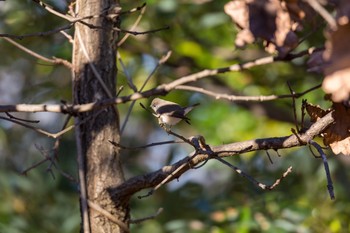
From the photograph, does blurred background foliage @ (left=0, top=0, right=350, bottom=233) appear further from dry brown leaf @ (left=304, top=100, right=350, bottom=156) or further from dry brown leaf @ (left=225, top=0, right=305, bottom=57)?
dry brown leaf @ (left=225, top=0, right=305, bottom=57)

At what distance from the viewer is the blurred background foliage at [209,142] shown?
2520 millimetres

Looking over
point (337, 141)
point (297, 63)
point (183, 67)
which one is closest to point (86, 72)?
point (337, 141)

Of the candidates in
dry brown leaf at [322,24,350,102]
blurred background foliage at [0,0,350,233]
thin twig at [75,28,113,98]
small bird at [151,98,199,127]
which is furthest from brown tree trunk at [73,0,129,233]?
blurred background foliage at [0,0,350,233]

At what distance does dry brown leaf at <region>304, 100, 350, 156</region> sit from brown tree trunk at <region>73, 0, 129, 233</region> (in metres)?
0.38

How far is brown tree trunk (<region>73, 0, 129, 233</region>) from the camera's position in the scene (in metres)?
1.24

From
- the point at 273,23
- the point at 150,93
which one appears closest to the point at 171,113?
the point at 150,93

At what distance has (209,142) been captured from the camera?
2908mm

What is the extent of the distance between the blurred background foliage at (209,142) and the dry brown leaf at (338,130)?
1399mm

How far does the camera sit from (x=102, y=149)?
4.19 feet

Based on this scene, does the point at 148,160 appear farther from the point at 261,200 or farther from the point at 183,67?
the point at 261,200

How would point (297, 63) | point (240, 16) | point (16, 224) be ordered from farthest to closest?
point (297, 63), point (16, 224), point (240, 16)

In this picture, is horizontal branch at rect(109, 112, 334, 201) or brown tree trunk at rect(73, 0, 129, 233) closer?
horizontal branch at rect(109, 112, 334, 201)

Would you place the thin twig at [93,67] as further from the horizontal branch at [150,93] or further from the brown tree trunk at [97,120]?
the horizontal branch at [150,93]

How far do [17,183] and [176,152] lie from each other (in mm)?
697
